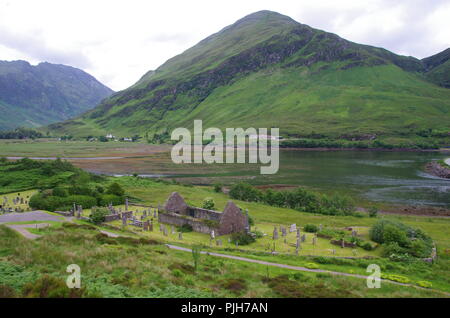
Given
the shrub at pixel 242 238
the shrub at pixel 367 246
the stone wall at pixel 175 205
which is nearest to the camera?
the shrub at pixel 367 246

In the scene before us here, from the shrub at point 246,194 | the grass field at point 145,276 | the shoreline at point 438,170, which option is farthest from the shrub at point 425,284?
the shoreline at point 438,170

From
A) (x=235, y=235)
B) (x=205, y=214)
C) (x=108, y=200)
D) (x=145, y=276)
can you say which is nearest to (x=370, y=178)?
(x=205, y=214)

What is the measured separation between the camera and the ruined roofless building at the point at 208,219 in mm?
47562

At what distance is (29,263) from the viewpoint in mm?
24547

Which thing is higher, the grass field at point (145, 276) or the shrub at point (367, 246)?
the grass field at point (145, 276)

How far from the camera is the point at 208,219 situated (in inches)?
2031

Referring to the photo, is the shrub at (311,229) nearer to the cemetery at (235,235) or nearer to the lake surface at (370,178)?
the cemetery at (235,235)

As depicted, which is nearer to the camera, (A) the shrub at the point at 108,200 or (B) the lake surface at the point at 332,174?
(A) the shrub at the point at 108,200

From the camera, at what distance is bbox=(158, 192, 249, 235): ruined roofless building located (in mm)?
47562

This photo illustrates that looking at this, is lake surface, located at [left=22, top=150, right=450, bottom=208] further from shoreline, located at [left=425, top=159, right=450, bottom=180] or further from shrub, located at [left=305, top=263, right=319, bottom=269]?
shrub, located at [left=305, top=263, right=319, bottom=269]

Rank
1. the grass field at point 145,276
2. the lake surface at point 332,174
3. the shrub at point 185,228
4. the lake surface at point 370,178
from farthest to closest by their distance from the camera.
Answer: the lake surface at point 332,174, the lake surface at point 370,178, the shrub at point 185,228, the grass field at point 145,276

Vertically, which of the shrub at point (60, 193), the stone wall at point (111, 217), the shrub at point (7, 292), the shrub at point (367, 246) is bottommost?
Answer: the shrub at point (367, 246)
